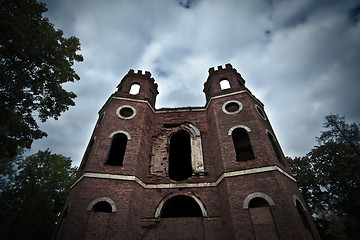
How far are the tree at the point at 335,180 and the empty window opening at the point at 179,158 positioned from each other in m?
13.7

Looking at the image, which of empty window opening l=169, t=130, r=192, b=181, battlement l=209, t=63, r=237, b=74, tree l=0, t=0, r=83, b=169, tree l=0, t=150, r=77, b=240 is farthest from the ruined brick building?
tree l=0, t=150, r=77, b=240

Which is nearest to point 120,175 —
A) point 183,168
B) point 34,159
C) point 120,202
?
point 120,202

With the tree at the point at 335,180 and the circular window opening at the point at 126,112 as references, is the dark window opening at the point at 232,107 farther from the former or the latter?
the tree at the point at 335,180

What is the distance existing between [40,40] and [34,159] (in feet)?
53.8

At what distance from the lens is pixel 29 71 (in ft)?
27.6

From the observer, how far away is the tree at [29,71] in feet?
22.7

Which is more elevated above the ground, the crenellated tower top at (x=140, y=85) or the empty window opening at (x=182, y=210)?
the crenellated tower top at (x=140, y=85)

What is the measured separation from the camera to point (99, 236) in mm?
8273

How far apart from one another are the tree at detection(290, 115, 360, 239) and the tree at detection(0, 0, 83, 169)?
22.7 metres

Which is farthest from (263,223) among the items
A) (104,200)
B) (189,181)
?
(104,200)

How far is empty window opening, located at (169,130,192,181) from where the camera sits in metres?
15.2

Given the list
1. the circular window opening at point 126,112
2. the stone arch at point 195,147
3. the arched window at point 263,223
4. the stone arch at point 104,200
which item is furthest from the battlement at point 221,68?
the stone arch at point 104,200

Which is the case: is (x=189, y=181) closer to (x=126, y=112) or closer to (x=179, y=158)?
(x=179, y=158)

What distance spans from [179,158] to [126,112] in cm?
598
